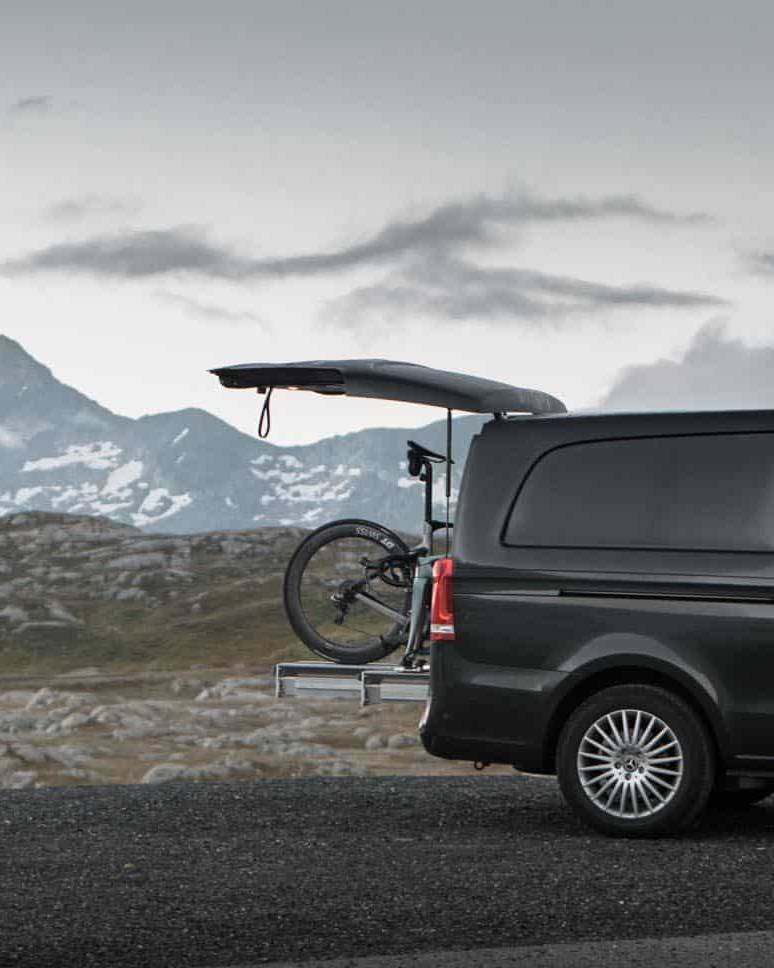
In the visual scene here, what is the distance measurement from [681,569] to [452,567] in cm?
142

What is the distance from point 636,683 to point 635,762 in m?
0.48

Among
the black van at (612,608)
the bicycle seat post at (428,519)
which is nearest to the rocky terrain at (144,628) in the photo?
the bicycle seat post at (428,519)

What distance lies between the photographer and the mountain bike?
36.3ft

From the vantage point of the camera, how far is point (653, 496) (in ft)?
32.4

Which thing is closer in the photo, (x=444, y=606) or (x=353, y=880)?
(x=353, y=880)

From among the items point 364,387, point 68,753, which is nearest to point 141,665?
point 68,753

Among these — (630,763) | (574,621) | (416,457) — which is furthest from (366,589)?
(630,763)

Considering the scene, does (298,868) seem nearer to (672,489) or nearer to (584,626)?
(584,626)

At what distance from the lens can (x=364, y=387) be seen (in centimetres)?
1073

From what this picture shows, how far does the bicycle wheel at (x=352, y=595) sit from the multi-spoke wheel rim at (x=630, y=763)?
6.30ft

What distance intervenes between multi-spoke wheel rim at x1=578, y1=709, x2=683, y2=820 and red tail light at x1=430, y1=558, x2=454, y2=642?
3.49 feet

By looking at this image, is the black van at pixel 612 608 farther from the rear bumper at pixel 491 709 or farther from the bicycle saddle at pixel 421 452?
the bicycle saddle at pixel 421 452

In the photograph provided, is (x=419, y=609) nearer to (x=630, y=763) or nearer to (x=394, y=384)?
(x=394, y=384)

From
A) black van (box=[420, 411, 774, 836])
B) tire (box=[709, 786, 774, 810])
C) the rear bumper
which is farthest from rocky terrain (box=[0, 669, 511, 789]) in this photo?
black van (box=[420, 411, 774, 836])
